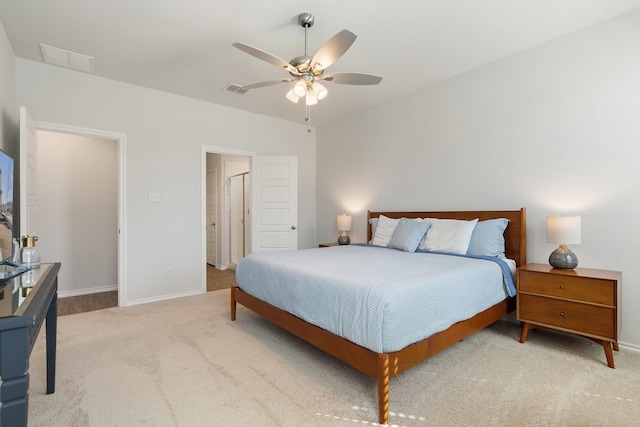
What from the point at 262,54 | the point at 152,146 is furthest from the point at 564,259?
the point at 152,146

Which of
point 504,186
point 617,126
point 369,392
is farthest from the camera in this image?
point 504,186

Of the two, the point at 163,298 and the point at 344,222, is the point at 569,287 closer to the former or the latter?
the point at 344,222

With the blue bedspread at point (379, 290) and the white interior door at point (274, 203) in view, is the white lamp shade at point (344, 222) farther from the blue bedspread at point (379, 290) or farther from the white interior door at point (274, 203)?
the blue bedspread at point (379, 290)

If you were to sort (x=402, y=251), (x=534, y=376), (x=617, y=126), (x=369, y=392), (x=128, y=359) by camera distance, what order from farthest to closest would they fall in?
(x=402, y=251) < (x=617, y=126) < (x=128, y=359) < (x=534, y=376) < (x=369, y=392)

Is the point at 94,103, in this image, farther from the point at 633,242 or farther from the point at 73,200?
the point at 633,242

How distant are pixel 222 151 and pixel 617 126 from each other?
4.27 m

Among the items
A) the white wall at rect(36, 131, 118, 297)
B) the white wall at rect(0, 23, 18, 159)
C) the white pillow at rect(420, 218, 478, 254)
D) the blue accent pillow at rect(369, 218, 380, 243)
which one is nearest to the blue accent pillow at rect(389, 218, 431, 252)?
the white pillow at rect(420, 218, 478, 254)

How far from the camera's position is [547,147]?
2.92 meters

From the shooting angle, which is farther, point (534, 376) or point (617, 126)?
point (617, 126)

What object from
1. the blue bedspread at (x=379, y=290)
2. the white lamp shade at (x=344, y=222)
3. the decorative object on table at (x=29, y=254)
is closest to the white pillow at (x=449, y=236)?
the blue bedspread at (x=379, y=290)

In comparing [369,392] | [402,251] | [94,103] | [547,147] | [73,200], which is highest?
[94,103]

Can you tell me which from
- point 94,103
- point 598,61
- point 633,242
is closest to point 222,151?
point 94,103

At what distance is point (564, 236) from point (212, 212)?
233 inches

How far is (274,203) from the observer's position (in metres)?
4.85
